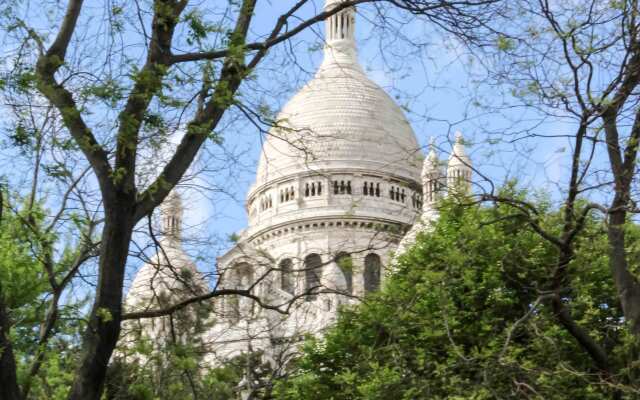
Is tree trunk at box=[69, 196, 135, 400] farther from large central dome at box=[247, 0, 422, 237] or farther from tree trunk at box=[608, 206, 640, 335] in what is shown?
large central dome at box=[247, 0, 422, 237]

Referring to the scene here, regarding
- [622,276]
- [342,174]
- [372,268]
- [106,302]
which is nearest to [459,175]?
[372,268]

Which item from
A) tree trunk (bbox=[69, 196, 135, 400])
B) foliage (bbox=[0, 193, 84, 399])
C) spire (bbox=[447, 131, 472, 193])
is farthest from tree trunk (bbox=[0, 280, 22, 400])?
spire (bbox=[447, 131, 472, 193])

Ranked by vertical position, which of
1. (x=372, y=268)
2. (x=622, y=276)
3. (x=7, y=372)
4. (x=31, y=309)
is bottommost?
(x=7, y=372)

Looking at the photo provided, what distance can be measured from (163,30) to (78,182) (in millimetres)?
1789

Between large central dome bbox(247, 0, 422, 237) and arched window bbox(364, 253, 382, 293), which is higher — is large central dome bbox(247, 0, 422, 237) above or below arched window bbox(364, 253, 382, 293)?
above

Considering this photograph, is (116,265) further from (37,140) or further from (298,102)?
(298,102)

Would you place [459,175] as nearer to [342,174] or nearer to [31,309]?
[31,309]

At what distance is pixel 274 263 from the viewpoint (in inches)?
457

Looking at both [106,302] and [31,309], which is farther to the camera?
[31,309]

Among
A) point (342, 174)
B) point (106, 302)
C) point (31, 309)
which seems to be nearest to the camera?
point (106, 302)

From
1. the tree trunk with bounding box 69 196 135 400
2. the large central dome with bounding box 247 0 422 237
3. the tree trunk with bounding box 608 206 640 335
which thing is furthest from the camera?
the large central dome with bounding box 247 0 422 237

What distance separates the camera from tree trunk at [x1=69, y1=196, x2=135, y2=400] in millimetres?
8875

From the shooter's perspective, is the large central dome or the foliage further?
the large central dome

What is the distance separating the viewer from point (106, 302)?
888 cm
